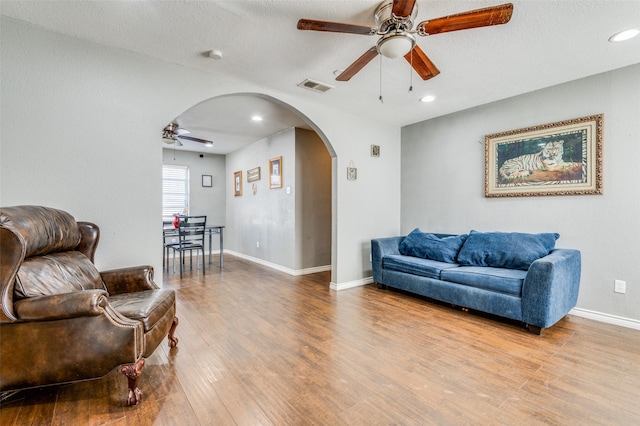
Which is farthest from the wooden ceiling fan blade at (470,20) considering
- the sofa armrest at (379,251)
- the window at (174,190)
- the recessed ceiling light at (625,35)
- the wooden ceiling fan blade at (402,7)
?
the window at (174,190)

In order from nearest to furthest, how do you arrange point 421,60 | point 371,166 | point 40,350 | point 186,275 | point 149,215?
point 40,350 < point 421,60 < point 149,215 < point 371,166 < point 186,275

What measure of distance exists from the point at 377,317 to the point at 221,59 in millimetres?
2879

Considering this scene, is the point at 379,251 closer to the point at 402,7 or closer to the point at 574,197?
the point at 574,197

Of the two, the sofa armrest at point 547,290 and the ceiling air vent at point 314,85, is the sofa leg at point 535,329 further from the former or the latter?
the ceiling air vent at point 314,85

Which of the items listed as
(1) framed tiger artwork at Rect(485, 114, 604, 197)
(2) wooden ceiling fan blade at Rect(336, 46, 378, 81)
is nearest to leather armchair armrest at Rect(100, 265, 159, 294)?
(2) wooden ceiling fan blade at Rect(336, 46, 378, 81)

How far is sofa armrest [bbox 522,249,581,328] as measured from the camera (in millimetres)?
2484

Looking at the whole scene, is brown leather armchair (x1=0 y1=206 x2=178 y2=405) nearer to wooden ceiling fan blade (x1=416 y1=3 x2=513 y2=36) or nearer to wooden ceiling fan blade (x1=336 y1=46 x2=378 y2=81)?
wooden ceiling fan blade (x1=336 y1=46 x2=378 y2=81)

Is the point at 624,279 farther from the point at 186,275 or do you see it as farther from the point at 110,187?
the point at 186,275

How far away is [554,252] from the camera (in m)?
2.89

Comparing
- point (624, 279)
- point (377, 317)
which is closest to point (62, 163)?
point (377, 317)

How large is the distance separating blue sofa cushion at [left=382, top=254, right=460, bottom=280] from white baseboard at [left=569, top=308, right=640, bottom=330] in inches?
47.7

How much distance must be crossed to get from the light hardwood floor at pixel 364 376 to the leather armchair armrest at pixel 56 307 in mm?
534

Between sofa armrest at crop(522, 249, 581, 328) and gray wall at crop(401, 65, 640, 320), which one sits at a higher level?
gray wall at crop(401, 65, 640, 320)

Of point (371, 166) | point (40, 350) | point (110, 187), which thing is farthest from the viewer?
point (371, 166)
